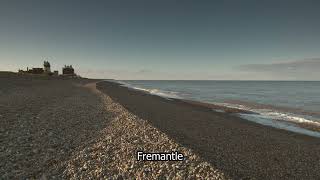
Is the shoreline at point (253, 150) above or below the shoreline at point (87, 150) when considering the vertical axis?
below

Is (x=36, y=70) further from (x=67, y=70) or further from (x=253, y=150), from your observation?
(x=253, y=150)

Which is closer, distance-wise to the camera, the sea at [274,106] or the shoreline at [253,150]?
the shoreline at [253,150]

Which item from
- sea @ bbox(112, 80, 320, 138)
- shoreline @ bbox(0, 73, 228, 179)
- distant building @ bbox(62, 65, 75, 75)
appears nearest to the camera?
shoreline @ bbox(0, 73, 228, 179)

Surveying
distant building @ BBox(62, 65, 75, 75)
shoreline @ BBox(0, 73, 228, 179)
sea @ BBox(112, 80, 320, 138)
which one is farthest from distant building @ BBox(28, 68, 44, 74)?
shoreline @ BBox(0, 73, 228, 179)

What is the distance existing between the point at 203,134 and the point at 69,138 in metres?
7.99

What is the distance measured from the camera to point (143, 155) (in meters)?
9.46

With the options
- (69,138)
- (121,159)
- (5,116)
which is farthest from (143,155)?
(5,116)

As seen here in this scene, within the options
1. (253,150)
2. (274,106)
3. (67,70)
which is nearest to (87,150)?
(253,150)

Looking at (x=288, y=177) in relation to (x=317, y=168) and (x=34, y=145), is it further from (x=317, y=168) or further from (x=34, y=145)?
(x=34, y=145)

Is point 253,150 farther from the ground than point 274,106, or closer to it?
farther from the ground

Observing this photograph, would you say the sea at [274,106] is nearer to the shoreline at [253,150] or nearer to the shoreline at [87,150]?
the shoreline at [253,150]

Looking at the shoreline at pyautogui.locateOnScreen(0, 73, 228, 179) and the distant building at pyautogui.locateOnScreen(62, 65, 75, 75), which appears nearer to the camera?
the shoreline at pyautogui.locateOnScreen(0, 73, 228, 179)

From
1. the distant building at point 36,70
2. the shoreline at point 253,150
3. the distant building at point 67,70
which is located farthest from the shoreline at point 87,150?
the distant building at point 67,70

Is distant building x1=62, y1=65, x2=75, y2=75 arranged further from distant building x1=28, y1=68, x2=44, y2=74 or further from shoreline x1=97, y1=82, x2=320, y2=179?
shoreline x1=97, y1=82, x2=320, y2=179
